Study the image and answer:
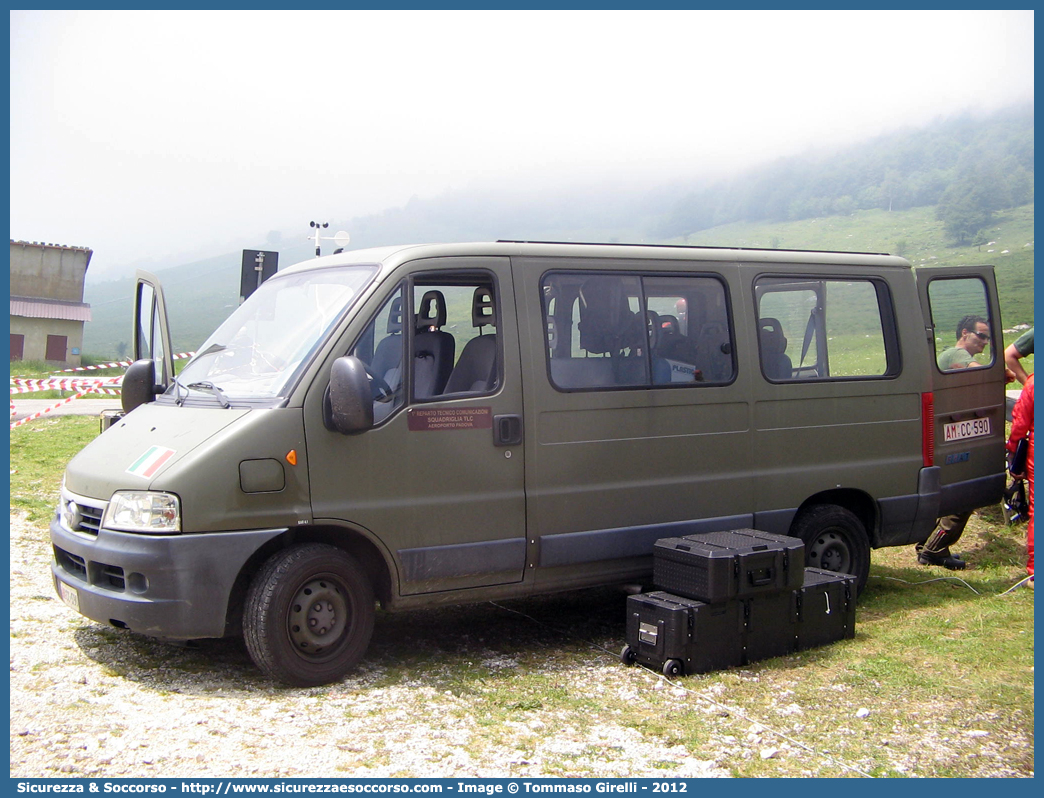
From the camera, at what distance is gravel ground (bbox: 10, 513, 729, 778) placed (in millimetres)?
4480

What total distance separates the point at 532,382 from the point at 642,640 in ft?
5.59

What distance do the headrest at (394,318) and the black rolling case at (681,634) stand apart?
86.3 inches

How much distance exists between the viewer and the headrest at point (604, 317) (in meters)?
6.56

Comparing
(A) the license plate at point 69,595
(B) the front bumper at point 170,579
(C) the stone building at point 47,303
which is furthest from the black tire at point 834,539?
(C) the stone building at point 47,303

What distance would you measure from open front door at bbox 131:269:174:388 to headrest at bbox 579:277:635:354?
2.73 metres

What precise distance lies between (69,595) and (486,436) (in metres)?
2.53

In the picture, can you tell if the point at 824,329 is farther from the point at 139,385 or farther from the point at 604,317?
the point at 139,385

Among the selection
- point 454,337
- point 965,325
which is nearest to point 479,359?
point 454,337

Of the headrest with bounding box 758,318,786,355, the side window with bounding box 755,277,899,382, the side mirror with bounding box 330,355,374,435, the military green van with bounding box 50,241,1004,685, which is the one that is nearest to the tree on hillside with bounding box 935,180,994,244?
the side window with bounding box 755,277,899,382

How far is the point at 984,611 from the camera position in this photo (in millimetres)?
7531

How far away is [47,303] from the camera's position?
193ft

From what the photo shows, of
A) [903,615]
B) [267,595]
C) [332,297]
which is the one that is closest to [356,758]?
[267,595]

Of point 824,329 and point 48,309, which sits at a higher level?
point 48,309
